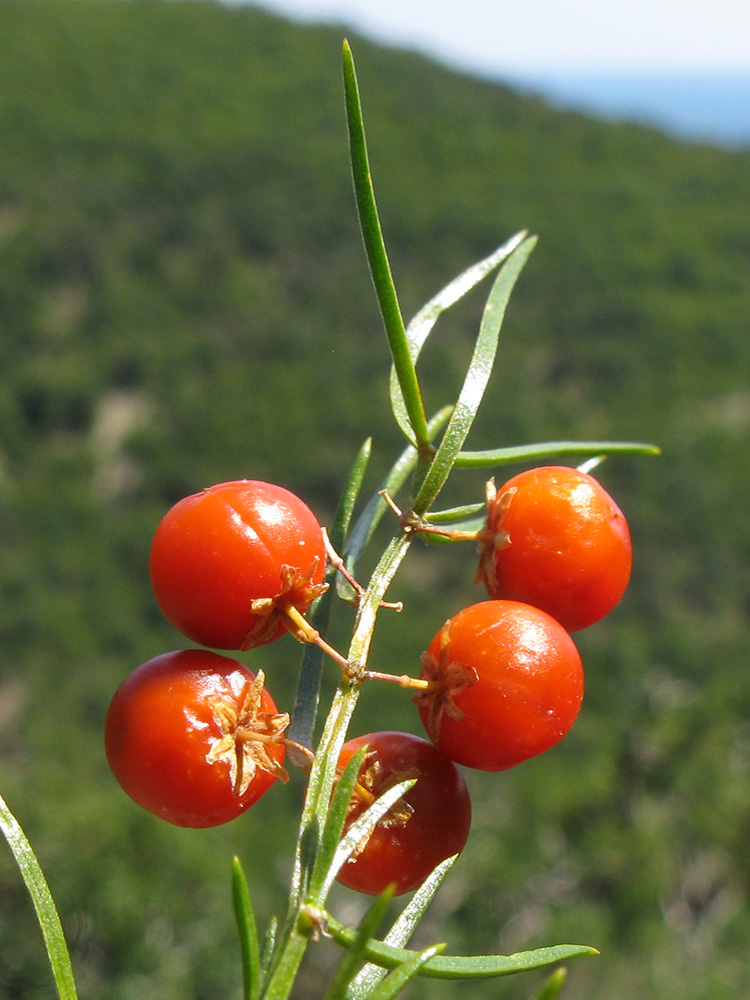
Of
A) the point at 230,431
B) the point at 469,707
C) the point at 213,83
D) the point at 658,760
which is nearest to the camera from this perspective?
the point at 469,707

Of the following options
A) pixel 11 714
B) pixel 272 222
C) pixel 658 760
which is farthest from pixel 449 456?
pixel 272 222

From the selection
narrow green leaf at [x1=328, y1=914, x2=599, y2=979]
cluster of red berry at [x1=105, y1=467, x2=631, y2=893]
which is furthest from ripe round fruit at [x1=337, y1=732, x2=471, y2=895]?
narrow green leaf at [x1=328, y1=914, x2=599, y2=979]

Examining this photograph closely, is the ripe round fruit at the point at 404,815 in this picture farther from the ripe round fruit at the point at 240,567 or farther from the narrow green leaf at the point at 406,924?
the ripe round fruit at the point at 240,567

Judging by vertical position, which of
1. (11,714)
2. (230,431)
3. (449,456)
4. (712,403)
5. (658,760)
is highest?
(449,456)

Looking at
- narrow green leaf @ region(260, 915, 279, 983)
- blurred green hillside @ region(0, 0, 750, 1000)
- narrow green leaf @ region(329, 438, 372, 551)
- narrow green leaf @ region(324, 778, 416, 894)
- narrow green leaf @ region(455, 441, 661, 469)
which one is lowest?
blurred green hillside @ region(0, 0, 750, 1000)

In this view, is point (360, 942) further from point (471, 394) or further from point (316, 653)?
point (471, 394)

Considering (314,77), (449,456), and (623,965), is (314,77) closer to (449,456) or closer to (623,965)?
(623,965)

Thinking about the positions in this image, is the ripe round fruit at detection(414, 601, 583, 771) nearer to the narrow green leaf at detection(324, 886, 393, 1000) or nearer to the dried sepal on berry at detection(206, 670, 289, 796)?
the dried sepal on berry at detection(206, 670, 289, 796)
